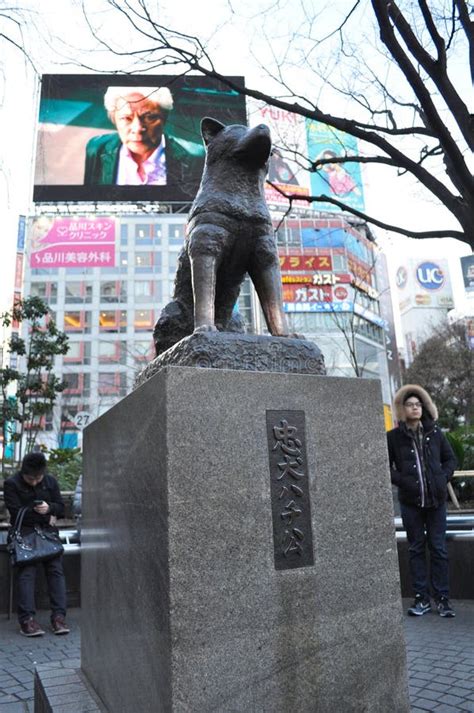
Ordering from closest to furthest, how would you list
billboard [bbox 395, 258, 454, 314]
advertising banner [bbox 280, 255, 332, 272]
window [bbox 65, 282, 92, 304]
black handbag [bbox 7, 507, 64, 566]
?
black handbag [bbox 7, 507, 64, 566], advertising banner [bbox 280, 255, 332, 272], window [bbox 65, 282, 92, 304], billboard [bbox 395, 258, 454, 314]

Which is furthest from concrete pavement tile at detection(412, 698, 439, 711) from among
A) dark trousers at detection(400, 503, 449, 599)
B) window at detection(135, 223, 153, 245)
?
window at detection(135, 223, 153, 245)

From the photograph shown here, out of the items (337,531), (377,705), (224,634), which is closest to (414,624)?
(377,705)

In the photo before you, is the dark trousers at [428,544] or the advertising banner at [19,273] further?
the advertising banner at [19,273]

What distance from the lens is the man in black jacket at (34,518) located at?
5059 mm

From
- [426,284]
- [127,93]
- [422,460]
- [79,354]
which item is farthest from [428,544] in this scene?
[426,284]

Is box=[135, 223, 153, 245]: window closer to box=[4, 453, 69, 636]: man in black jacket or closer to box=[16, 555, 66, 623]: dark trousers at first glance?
box=[4, 453, 69, 636]: man in black jacket

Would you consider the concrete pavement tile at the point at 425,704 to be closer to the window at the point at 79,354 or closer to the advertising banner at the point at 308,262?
the advertising banner at the point at 308,262

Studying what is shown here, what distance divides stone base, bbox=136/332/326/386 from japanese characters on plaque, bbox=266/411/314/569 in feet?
0.95

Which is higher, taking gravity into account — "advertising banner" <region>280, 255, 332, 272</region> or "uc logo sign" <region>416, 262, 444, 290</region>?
"uc logo sign" <region>416, 262, 444, 290</region>

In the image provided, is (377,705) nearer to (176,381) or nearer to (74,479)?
(176,381)

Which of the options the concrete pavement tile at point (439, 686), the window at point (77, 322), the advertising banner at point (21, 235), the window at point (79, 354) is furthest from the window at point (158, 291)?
the concrete pavement tile at point (439, 686)

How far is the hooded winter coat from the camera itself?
4879mm

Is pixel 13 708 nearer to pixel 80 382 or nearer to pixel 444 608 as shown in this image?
pixel 444 608

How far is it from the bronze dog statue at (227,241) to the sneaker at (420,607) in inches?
128
